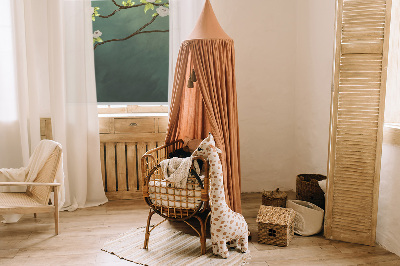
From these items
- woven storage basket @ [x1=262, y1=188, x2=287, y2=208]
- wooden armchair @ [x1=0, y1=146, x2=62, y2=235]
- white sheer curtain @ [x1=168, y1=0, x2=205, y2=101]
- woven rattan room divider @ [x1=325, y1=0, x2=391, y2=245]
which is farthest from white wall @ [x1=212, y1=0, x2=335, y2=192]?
wooden armchair @ [x1=0, y1=146, x2=62, y2=235]

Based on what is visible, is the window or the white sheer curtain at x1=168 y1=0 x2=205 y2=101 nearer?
the white sheer curtain at x1=168 y1=0 x2=205 y2=101

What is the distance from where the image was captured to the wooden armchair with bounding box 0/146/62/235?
278 centimetres

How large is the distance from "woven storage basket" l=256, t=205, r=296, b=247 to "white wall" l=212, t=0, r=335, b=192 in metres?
0.95

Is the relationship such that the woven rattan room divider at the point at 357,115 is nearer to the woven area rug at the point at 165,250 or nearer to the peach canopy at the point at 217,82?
the peach canopy at the point at 217,82

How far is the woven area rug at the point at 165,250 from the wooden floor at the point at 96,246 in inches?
3.4

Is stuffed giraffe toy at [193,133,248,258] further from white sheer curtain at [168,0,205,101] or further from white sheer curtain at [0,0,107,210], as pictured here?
white sheer curtain at [0,0,107,210]

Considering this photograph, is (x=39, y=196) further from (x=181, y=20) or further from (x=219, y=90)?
(x=181, y=20)

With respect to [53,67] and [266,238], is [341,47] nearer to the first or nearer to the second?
[266,238]

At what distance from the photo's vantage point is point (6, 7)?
334cm

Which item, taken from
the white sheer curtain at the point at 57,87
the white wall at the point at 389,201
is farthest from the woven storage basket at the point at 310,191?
the white sheer curtain at the point at 57,87

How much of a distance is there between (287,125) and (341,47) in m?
1.50

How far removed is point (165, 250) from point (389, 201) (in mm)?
1665

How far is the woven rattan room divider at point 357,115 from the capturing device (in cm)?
257

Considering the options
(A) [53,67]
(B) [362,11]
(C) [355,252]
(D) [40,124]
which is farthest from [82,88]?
(C) [355,252]
